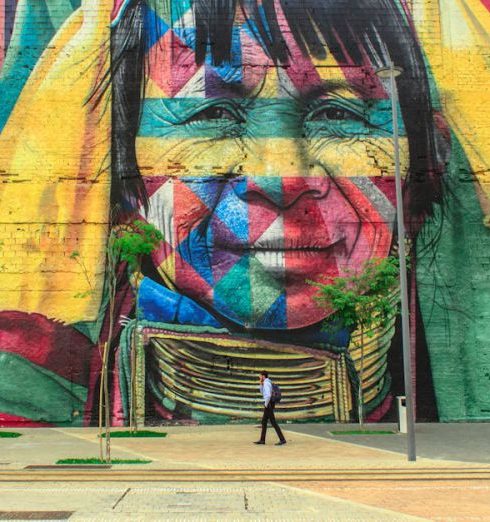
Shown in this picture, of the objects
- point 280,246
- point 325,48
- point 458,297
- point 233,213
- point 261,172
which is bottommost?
point 458,297

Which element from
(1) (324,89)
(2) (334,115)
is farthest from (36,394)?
(1) (324,89)

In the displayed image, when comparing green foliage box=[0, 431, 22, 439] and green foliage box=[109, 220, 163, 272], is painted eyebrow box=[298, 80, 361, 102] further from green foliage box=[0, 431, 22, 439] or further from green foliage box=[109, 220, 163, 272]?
green foliage box=[0, 431, 22, 439]

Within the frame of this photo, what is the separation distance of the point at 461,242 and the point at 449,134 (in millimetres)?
3258

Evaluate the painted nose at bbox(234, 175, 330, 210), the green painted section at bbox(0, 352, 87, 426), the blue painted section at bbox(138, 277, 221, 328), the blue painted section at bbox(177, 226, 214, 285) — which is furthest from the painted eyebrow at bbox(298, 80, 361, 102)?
the green painted section at bbox(0, 352, 87, 426)

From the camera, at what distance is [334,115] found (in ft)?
63.3

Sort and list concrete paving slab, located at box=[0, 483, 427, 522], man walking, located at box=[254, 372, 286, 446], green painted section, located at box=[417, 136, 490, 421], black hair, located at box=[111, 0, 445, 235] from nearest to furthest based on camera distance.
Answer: concrete paving slab, located at box=[0, 483, 427, 522], man walking, located at box=[254, 372, 286, 446], green painted section, located at box=[417, 136, 490, 421], black hair, located at box=[111, 0, 445, 235]

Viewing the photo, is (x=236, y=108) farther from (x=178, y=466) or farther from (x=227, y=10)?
(x=178, y=466)

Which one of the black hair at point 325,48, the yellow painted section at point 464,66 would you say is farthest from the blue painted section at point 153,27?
the yellow painted section at point 464,66

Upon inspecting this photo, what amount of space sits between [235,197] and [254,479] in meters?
10.4

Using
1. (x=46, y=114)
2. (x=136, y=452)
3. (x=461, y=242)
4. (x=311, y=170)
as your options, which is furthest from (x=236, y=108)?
(x=136, y=452)

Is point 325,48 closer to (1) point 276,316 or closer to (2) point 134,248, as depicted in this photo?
(1) point 276,316

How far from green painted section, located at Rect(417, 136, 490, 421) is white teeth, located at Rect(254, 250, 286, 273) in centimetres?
391

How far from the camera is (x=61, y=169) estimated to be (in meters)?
18.5

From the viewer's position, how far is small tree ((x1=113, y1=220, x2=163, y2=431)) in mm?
15548
